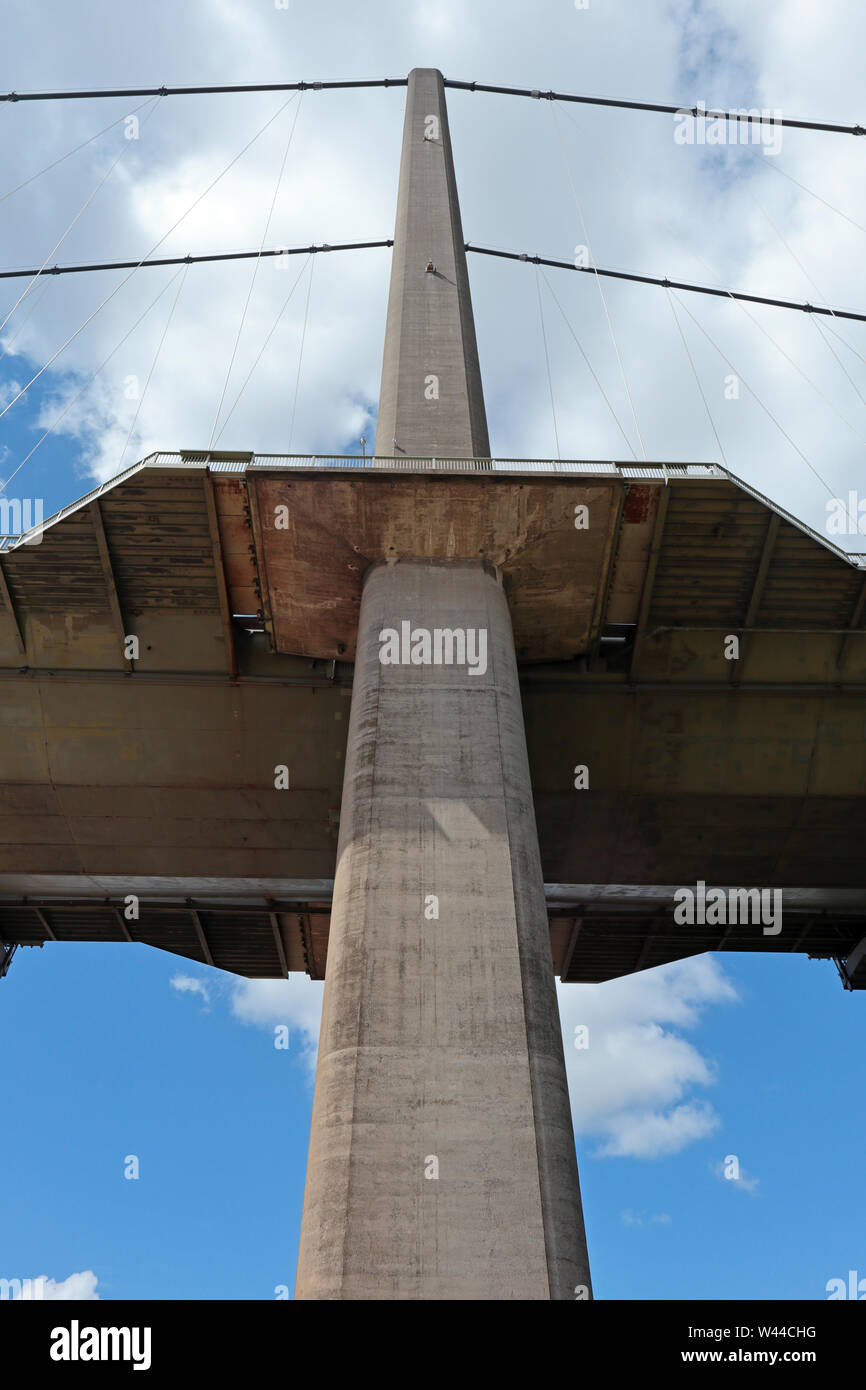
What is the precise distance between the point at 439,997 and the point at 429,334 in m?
18.1

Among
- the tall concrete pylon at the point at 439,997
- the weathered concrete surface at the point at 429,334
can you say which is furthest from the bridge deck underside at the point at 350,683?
the weathered concrete surface at the point at 429,334

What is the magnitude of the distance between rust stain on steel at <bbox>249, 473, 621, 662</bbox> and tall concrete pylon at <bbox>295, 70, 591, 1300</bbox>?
0.57 m

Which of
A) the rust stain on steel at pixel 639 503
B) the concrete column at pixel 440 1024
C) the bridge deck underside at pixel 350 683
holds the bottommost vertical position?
the concrete column at pixel 440 1024

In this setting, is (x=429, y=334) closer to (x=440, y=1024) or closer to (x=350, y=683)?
(x=350, y=683)

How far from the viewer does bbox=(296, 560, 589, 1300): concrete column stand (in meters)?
10.8

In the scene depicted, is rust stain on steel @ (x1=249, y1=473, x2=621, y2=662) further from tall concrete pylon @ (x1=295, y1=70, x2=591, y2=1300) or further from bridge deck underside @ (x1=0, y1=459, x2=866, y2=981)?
tall concrete pylon @ (x1=295, y1=70, x2=591, y2=1300)

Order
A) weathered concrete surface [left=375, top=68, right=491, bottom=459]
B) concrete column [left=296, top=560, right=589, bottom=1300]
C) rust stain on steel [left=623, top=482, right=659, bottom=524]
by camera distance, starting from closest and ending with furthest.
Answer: concrete column [left=296, top=560, right=589, bottom=1300] → rust stain on steel [left=623, top=482, right=659, bottom=524] → weathered concrete surface [left=375, top=68, right=491, bottom=459]

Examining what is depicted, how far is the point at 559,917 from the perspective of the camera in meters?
29.0

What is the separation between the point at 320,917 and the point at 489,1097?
17.4 meters

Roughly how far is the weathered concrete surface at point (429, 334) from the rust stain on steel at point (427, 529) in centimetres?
351

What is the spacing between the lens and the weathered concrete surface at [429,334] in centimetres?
2325

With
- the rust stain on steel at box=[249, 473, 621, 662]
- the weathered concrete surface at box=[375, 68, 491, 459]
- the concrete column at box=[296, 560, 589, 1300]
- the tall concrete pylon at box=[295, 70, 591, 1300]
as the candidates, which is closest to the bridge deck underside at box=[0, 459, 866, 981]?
the rust stain on steel at box=[249, 473, 621, 662]

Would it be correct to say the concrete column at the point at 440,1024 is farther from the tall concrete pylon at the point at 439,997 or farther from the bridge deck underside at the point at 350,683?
the bridge deck underside at the point at 350,683
